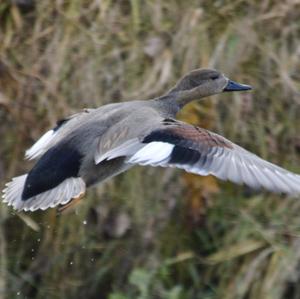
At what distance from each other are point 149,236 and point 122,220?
11cm

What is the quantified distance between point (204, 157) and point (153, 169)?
29.7 inches

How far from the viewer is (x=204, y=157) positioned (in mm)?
4488

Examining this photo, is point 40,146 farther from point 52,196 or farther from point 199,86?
point 199,86

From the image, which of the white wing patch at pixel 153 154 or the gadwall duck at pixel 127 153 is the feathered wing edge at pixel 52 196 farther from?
the white wing patch at pixel 153 154

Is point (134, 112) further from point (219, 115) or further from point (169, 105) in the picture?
point (219, 115)

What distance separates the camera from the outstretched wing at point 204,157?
4.39 metres

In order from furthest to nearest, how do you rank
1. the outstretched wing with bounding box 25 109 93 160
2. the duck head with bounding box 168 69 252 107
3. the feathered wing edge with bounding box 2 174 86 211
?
1. the duck head with bounding box 168 69 252 107
2. the outstretched wing with bounding box 25 109 93 160
3. the feathered wing edge with bounding box 2 174 86 211

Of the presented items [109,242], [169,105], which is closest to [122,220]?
[109,242]

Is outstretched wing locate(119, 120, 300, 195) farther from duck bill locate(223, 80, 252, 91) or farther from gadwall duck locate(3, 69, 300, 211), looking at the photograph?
duck bill locate(223, 80, 252, 91)

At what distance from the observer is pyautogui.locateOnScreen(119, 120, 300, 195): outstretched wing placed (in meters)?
4.39

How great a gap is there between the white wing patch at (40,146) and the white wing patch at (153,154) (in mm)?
526

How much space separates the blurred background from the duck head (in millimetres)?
233

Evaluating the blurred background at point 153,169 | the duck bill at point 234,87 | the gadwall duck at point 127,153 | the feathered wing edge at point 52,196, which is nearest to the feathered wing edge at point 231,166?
the gadwall duck at point 127,153

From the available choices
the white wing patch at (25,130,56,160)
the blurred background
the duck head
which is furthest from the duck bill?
the white wing patch at (25,130,56,160)
